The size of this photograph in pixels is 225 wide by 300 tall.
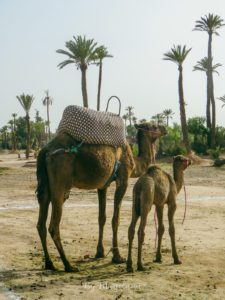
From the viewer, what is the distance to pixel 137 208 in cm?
596

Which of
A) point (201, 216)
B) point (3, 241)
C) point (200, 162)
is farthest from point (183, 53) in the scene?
point (3, 241)

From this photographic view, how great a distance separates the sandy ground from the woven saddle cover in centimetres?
184

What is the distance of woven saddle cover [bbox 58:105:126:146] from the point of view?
611 cm

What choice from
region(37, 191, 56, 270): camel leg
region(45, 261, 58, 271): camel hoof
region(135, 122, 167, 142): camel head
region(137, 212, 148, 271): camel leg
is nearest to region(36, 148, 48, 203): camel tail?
region(37, 191, 56, 270): camel leg

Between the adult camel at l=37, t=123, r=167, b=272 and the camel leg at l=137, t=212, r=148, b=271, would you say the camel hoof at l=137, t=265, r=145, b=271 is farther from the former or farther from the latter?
the adult camel at l=37, t=123, r=167, b=272

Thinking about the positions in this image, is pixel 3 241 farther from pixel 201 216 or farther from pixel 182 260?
pixel 201 216

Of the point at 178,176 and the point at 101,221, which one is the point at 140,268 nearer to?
the point at 101,221

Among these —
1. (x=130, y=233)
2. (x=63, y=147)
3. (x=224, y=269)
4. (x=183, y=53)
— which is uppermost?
(x=183, y=53)

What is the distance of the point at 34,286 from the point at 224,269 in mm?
2623

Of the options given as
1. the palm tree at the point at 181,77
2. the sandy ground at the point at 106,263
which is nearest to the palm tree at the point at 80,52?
the palm tree at the point at 181,77

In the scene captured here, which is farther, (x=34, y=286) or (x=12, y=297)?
(x=34, y=286)

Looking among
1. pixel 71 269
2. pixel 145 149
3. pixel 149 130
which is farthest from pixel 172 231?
pixel 149 130

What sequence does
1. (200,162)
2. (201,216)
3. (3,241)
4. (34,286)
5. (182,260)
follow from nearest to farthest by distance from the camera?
(34,286) < (182,260) < (3,241) < (201,216) < (200,162)

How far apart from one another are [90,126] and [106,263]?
→ 81.0 inches
